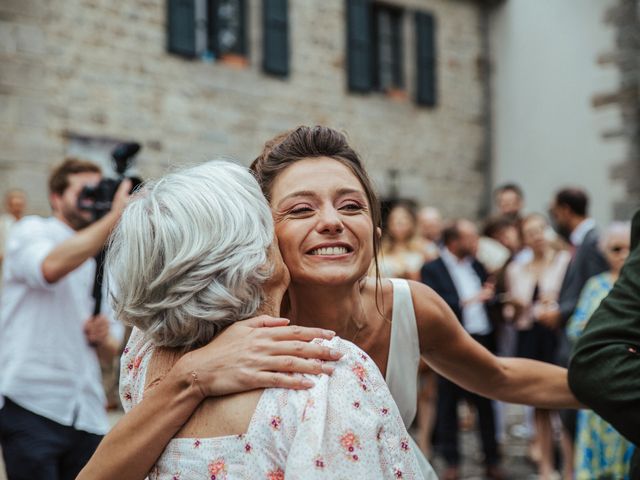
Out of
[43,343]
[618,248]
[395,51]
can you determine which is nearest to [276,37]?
[395,51]

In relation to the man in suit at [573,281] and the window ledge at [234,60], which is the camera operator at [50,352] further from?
the window ledge at [234,60]

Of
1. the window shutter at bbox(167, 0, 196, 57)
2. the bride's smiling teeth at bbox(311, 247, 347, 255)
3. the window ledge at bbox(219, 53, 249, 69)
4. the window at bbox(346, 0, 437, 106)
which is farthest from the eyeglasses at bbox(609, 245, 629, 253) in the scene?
the window at bbox(346, 0, 437, 106)

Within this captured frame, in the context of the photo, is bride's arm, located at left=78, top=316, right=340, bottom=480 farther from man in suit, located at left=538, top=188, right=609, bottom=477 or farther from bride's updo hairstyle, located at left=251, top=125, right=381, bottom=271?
man in suit, located at left=538, top=188, right=609, bottom=477

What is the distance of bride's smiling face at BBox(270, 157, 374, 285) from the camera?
215 centimetres

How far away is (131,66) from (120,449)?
31.5 feet

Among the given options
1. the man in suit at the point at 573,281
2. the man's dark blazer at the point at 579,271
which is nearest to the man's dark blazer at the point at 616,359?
the man in suit at the point at 573,281

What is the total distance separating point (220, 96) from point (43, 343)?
835cm

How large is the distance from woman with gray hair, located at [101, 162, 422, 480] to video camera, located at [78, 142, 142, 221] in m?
2.08

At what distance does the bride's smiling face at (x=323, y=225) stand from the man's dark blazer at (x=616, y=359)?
58 cm

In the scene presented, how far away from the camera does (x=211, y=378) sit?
5.57 ft

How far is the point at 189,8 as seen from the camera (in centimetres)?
1123

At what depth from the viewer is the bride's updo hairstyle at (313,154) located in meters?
2.34

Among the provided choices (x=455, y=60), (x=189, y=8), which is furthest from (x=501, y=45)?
(x=189, y=8)

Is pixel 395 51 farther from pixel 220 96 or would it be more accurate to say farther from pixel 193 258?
pixel 193 258
